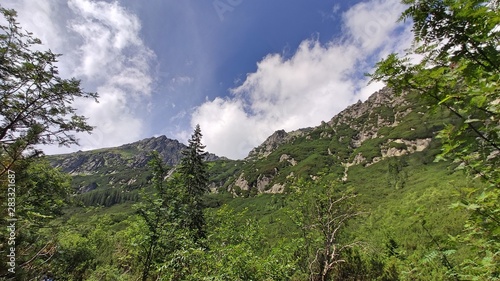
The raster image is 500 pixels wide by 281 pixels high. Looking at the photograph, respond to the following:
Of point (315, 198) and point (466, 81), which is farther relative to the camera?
point (315, 198)

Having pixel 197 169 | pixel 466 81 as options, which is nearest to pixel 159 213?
pixel 466 81

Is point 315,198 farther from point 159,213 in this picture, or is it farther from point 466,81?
point 466,81

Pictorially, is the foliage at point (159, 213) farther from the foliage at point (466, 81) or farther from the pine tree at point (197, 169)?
the pine tree at point (197, 169)

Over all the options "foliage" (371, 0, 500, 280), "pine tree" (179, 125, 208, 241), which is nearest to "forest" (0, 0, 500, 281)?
"foliage" (371, 0, 500, 280)

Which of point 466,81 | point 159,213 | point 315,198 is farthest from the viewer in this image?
point 315,198

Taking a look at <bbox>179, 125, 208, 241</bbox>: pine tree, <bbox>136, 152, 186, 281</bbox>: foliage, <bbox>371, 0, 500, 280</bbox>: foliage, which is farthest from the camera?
<bbox>179, 125, 208, 241</bbox>: pine tree

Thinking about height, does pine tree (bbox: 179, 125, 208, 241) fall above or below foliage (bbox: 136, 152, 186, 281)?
above

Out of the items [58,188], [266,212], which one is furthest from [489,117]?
[266,212]

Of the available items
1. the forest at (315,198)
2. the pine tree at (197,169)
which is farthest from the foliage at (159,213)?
the pine tree at (197,169)

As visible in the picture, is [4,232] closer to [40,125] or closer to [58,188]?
[40,125]

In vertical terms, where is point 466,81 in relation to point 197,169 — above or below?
below

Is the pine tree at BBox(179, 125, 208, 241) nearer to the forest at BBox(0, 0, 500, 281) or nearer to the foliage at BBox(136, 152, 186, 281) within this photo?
the forest at BBox(0, 0, 500, 281)

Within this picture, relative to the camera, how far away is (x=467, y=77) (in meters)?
2.61

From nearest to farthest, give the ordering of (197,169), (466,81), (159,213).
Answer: (466,81) < (159,213) < (197,169)
